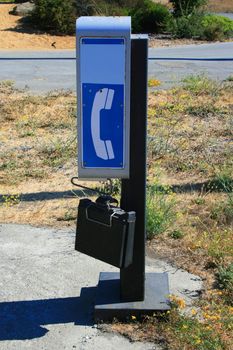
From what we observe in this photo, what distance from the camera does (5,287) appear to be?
407cm

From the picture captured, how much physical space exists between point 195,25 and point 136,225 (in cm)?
1860

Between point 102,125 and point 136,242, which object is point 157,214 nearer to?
point 136,242

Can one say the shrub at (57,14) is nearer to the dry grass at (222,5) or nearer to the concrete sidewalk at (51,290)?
the concrete sidewalk at (51,290)

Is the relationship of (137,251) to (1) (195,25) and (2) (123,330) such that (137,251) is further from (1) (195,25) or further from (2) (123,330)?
(1) (195,25)

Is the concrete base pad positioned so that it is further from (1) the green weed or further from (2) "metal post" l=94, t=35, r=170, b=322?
(1) the green weed

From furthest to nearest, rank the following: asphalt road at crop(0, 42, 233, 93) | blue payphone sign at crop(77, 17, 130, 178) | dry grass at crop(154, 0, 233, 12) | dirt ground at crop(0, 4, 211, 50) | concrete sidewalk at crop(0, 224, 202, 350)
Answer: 1. dry grass at crop(154, 0, 233, 12)
2. dirt ground at crop(0, 4, 211, 50)
3. asphalt road at crop(0, 42, 233, 93)
4. concrete sidewalk at crop(0, 224, 202, 350)
5. blue payphone sign at crop(77, 17, 130, 178)

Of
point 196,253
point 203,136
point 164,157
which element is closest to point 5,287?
point 196,253

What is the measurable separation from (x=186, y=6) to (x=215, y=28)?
194 centimetres

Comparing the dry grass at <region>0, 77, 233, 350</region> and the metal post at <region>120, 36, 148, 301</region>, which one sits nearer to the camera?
the metal post at <region>120, 36, 148, 301</region>

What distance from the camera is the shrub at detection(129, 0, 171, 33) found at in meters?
22.6

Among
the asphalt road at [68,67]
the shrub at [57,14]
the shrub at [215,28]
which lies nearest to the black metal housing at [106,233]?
the asphalt road at [68,67]

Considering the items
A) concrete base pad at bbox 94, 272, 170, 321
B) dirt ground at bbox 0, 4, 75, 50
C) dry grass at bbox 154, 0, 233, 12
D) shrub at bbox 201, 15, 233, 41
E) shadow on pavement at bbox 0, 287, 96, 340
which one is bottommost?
shadow on pavement at bbox 0, 287, 96, 340

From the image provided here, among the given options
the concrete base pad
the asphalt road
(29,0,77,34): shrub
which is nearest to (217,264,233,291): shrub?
the concrete base pad

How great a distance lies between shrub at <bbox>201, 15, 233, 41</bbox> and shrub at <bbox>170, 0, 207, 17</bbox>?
0.52m
